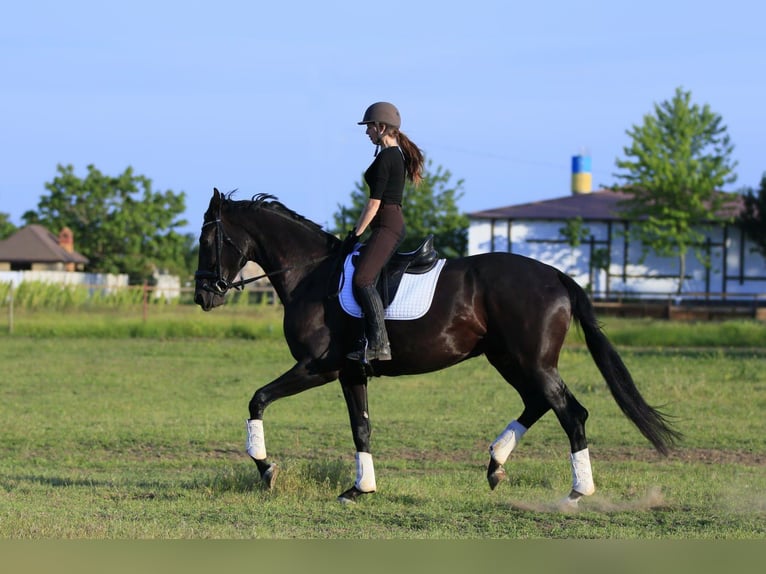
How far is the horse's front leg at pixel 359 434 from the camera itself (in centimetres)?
830

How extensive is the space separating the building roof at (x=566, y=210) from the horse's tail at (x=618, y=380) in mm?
48475

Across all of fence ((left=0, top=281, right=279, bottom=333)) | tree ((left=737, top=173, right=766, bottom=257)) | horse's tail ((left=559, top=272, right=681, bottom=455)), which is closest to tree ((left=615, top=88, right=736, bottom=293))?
tree ((left=737, top=173, right=766, bottom=257))

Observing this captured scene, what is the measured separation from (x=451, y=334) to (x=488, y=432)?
5.44 m

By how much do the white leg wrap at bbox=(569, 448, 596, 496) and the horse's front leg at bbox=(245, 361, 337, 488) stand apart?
2.04 meters

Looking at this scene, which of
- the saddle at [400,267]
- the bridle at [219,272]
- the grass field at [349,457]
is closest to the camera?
the grass field at [349,457]

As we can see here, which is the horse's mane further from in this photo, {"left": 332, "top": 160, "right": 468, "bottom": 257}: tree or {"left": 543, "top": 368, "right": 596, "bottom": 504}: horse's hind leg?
{"left": 332, "top": 160, "right": 468, "bottom": 257}: tree

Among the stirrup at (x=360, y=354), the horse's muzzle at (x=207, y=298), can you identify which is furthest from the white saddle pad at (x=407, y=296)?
the horse's muzzle at (x=207, y=298)

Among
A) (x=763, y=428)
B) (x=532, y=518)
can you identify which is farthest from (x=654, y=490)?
(x=763, y=428)

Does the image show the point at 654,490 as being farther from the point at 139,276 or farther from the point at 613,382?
the point at 139,276

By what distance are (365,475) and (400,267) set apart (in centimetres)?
170

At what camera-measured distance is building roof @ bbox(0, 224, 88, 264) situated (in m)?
66.5

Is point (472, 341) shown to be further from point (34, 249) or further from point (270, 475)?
point (34, 249)

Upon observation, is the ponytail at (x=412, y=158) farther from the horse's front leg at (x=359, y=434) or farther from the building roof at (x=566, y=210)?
the building roof at (x=566, y=210)

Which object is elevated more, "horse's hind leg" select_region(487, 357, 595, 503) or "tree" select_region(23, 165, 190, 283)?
"tree" select_region(23, 165, 190, 283)
